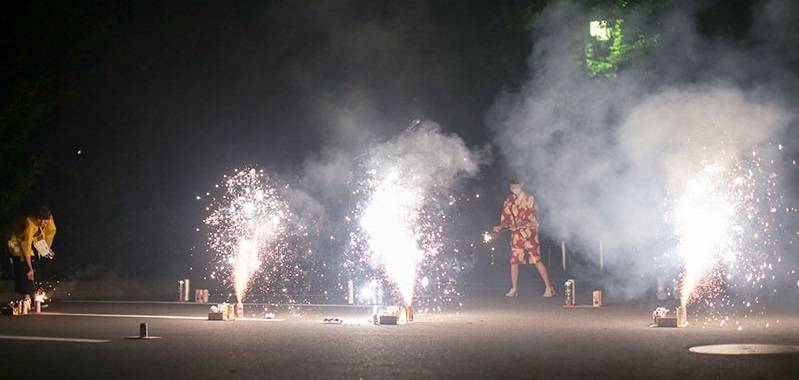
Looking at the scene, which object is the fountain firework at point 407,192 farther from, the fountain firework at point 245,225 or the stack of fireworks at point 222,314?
the stack of fireworks at point 222,314

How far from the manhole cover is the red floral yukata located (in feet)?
29.0

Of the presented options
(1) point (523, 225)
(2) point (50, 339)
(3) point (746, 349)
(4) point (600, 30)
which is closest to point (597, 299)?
(1) point (523, 225)

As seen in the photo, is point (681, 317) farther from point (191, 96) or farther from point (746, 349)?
point (191, 96)

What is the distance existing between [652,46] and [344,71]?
323 inches

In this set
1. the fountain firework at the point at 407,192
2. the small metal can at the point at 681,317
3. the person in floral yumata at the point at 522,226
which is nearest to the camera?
the small metal can at the point at 681,317

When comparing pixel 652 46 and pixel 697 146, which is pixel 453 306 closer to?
pixel 697 146

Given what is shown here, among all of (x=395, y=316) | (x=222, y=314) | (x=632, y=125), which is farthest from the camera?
(x=632, y=125)

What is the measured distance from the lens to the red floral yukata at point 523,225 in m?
19.0

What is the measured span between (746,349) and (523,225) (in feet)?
30.6

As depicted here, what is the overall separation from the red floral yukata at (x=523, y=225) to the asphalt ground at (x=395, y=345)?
10.8 feet

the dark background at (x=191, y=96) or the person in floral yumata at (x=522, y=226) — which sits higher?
the dark background at (x=191, y=96)

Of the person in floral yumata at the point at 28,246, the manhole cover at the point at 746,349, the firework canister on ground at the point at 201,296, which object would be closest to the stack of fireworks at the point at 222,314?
the person in floral yumata at the point at 28,246

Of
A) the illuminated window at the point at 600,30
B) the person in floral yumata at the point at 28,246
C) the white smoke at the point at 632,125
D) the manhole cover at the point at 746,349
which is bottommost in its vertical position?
the manhole cover at the point at 746,349

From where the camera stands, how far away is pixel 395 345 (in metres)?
10.6
